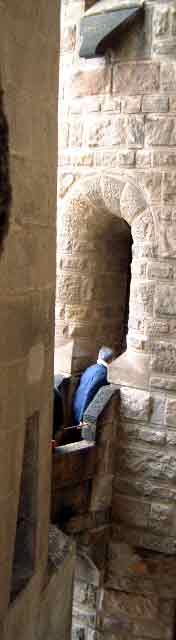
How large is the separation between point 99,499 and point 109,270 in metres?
1.88

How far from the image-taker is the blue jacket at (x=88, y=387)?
4781 millimetres

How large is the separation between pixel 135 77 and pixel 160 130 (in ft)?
1.42

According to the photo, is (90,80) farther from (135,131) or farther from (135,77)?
(135,131)

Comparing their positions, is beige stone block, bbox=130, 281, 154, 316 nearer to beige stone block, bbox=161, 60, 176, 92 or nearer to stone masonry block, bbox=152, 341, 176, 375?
stone masonry block, bbox=152, 341, 176, 375

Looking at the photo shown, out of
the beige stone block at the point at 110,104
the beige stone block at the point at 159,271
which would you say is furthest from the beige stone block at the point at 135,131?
the beige stone block at the point at 159,271

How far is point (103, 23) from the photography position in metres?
4.45

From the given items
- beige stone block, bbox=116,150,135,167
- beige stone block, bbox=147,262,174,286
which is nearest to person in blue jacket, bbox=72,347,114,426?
beige stone block, bbox=147,262,174,286

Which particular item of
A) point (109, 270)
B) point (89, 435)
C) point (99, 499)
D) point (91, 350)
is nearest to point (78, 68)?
point (109, 270)

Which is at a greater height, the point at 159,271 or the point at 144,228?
the point at 144,228

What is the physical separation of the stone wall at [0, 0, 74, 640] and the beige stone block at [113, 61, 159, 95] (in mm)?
2385

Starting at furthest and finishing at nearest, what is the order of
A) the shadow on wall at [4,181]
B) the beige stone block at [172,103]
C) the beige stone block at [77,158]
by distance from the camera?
the beige stone block at [77,158]
the beige stone block at [172,103]
the shadow on wall at [4,181]

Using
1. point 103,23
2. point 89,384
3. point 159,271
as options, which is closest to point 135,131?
point 103,23

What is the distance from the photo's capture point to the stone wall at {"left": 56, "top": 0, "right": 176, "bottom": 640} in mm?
4363

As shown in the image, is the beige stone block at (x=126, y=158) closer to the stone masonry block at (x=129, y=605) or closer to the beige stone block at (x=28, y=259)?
the beige stone block at (x=28, y=259)
